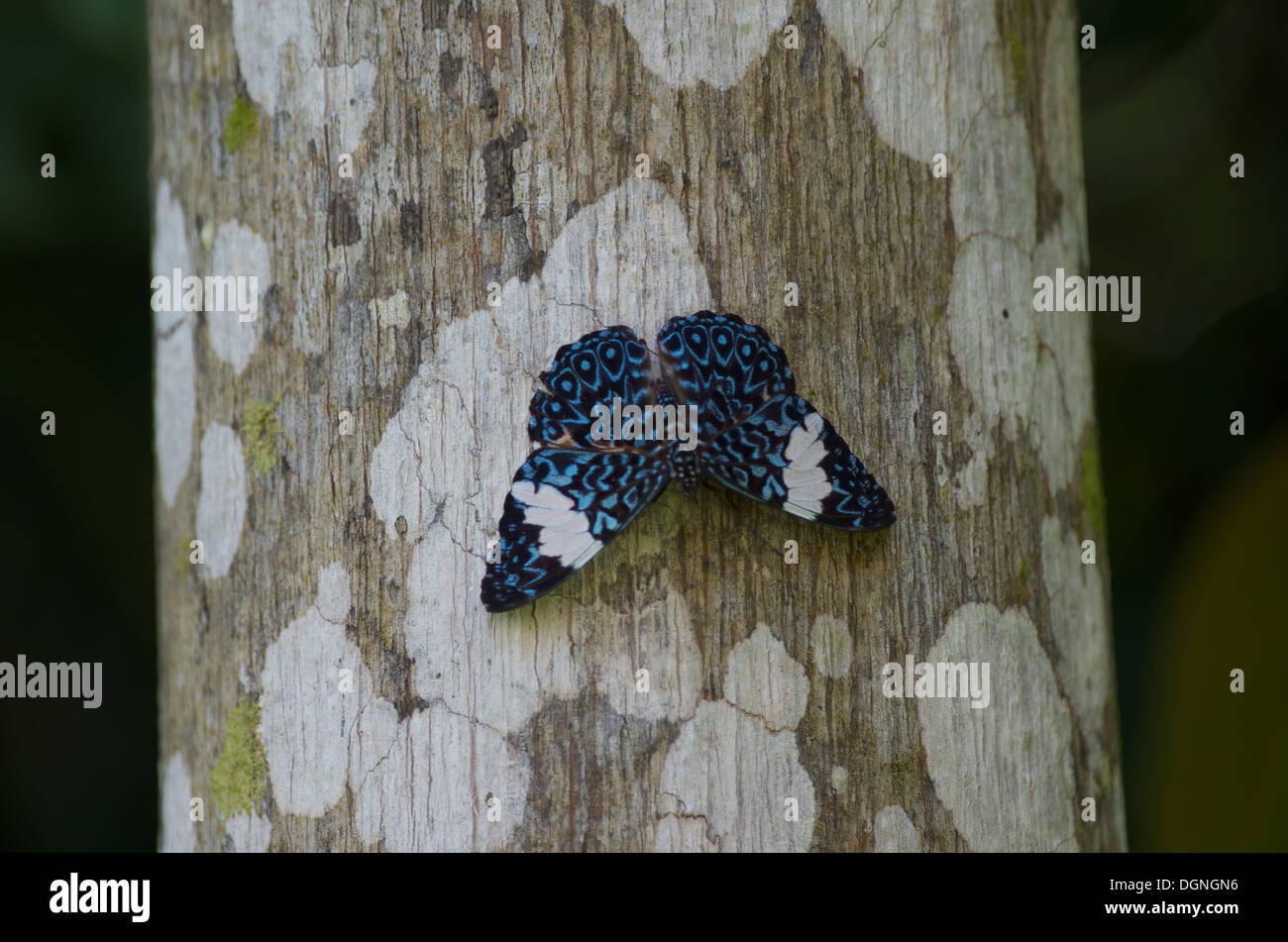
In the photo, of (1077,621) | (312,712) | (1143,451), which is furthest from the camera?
(1143,451)

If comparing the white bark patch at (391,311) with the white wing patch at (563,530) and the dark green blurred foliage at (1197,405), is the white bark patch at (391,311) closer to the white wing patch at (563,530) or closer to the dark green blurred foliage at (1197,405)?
the white wing patch at (563,530)

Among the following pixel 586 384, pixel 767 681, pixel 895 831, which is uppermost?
pixel 586 384

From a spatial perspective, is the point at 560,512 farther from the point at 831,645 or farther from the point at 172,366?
the point at 172,366

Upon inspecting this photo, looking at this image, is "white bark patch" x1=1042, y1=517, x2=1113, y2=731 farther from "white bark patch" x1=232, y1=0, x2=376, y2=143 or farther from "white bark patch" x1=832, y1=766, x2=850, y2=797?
"white bark patch" x1=232, y1=0, x2=376, y2=143

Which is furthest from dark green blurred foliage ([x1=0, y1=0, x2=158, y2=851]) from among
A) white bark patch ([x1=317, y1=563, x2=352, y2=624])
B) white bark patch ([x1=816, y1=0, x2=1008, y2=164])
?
white bark patch ([x1=816, y1=0, x2=1008, y2=164])

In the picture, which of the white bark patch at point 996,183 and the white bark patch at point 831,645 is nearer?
the white bark patch at point 831,645

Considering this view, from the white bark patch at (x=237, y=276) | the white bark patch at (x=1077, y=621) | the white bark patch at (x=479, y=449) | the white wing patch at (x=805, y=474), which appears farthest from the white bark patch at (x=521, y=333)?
the white bark patch at (x=1077, y=621)

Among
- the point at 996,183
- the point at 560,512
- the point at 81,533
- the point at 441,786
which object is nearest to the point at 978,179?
the point at 996,183
